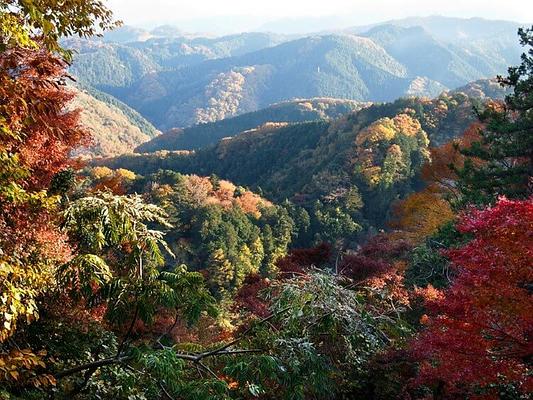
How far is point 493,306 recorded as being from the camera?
6406 millimetres

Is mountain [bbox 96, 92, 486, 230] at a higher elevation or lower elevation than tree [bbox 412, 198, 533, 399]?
lower

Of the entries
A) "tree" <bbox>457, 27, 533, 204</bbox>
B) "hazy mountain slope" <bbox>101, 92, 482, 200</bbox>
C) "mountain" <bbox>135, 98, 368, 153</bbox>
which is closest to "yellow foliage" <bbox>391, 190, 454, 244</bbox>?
"tree" <bbox>457, 27, 533, 204</bbox>

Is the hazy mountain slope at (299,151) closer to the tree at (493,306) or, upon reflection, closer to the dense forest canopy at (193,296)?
the dense forest canopy at (193,296)

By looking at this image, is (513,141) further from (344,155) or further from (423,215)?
(344,155)

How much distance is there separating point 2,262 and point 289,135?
105 meters

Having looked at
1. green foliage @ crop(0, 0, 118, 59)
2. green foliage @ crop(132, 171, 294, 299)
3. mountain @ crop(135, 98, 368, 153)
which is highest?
green foliage @ crop(0, 0, 118, 59)

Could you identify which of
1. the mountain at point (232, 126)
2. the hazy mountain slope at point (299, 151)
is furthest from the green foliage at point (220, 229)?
the mountain at point (232, 126)

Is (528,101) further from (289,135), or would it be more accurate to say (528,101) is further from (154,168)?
(154,168)

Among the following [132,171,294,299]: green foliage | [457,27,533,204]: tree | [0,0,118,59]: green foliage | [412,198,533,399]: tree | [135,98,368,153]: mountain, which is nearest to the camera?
[0,0,118,59]: green foliage

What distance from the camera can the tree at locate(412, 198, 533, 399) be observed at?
20.3 ft

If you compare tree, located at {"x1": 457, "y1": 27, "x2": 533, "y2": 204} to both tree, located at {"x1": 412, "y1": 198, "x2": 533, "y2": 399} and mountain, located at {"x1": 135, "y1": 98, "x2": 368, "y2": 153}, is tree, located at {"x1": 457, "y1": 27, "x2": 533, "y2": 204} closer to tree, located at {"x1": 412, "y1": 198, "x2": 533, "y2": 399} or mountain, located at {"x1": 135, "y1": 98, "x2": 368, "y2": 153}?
tree, located at {"x1": 412, "y1": 198, "x2": 533, "y2": 399}

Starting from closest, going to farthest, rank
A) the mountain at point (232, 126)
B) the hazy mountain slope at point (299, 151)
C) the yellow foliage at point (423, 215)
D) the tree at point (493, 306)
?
the tree at point (493, 306) → the yellow foliage at point (423, 215) → the hazy mountain slope at point (299, 151) → the mountain at point (232, 126)

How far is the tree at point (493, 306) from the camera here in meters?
6.19

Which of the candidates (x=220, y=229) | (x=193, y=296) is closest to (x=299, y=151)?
(x=220, y=229)
